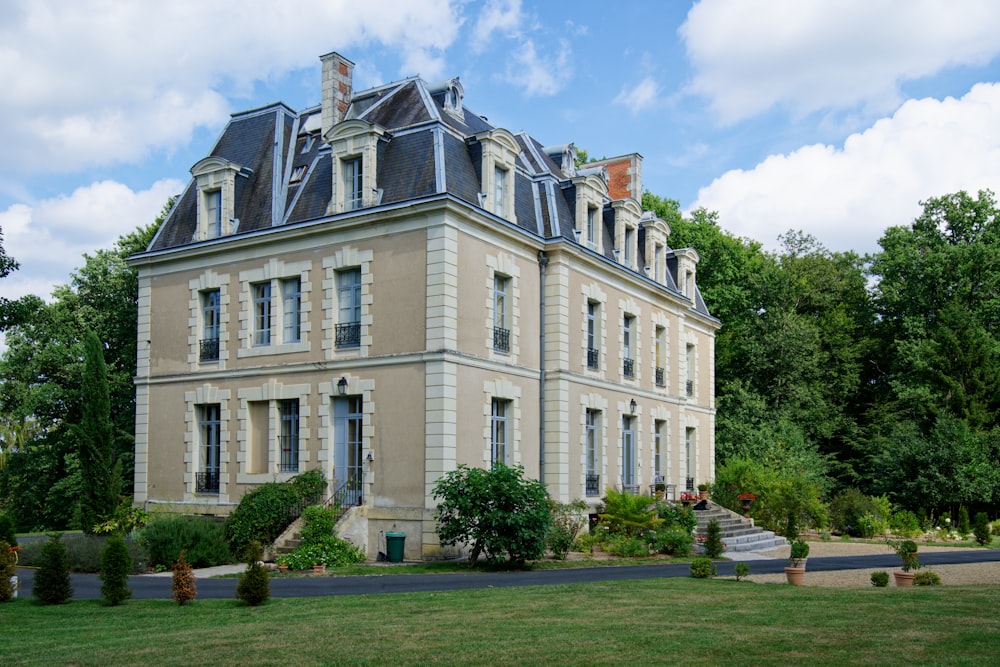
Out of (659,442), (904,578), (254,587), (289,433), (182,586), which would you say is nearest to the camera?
(254,587)

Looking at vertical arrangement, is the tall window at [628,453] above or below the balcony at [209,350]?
below

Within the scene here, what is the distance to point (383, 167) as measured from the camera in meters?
21.7

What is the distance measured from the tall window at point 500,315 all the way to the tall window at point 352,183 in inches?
140

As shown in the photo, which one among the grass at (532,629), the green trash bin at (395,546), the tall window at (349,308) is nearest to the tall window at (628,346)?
the tall window at (349,308)

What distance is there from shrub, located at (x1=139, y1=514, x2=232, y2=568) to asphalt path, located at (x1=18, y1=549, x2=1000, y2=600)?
1.13m

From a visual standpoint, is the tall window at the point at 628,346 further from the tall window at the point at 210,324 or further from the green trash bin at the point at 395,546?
the tall window at the point at 210,324

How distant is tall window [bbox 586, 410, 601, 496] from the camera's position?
82.3 feet

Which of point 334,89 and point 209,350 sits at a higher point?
point 334,89

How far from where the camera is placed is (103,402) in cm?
2278

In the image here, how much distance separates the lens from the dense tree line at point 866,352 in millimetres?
34031

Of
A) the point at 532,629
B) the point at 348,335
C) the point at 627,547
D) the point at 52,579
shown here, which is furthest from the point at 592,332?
the point at 532,629

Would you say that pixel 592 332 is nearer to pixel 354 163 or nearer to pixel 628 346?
pixel 628 346

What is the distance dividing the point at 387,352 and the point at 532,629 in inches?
438

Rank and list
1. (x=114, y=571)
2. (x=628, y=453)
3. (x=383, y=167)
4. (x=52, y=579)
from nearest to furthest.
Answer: (x=114, y=571), (x=52, y=579), (x=383, y=167), (x=628, y=453)
